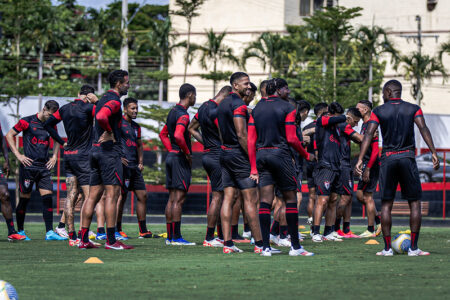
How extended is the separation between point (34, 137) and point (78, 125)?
1511mm

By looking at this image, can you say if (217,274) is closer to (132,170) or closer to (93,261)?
(93,261)

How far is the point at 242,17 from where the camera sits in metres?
66.6

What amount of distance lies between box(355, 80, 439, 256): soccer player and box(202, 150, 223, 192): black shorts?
2502 millimetres

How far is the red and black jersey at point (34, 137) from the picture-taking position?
13.3 meters

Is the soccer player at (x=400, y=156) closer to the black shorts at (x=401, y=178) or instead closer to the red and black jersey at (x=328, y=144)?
the black shorts at (x=401, y=178)

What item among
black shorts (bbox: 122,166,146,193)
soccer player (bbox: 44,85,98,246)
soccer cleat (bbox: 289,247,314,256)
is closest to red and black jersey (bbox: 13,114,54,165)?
soccer player (bbox: 44,85,98,246)

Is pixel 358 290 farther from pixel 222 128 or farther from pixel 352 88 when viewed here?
pixel 352 88

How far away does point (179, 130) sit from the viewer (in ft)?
38.8

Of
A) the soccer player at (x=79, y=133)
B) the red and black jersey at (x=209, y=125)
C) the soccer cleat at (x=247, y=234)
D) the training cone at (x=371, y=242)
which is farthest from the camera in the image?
the soccer cleat at (x=247, y=234)

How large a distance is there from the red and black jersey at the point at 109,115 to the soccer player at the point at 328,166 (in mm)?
3842

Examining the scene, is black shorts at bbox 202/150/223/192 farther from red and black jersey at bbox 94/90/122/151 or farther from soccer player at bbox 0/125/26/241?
soccer player at bbox 0/125/26/241

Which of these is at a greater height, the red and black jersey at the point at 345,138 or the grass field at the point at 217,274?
the red and black jersey at the point at 345,138

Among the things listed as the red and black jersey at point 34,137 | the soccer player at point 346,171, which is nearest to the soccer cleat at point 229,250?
the soccer player at point 346,171

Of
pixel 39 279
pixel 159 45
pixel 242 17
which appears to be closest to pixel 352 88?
pixel 159 45
